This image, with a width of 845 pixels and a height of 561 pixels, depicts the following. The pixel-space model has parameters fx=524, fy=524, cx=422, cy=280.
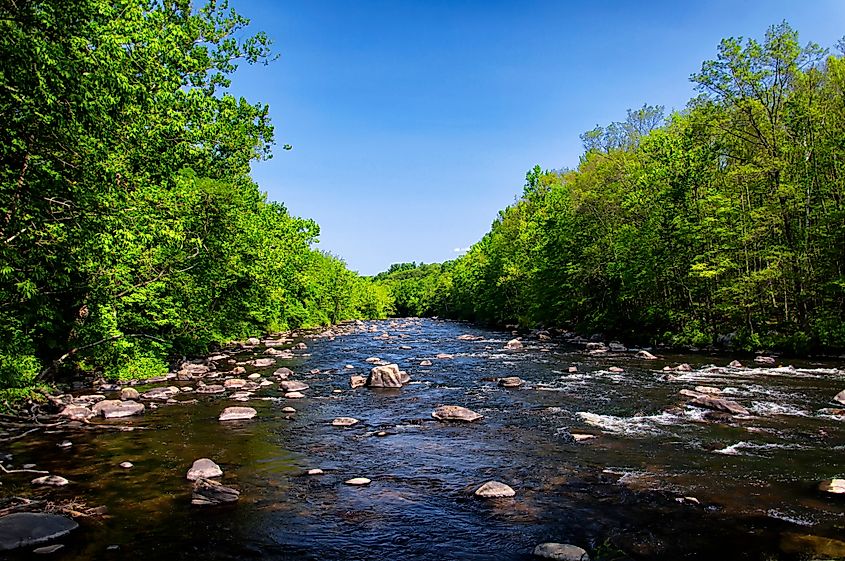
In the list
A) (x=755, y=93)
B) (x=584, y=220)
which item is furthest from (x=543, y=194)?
(x=755, y=93)

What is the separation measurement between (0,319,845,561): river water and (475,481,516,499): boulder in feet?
0.74

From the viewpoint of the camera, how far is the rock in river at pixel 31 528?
6.76 meters

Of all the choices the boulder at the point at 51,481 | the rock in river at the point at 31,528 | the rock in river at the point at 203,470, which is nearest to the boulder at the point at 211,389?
the rock in river at the point at 203,470

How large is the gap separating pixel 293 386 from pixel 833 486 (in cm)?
Answer: 1558

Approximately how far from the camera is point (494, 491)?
8930mm

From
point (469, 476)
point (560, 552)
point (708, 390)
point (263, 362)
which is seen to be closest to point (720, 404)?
point (708, 390)

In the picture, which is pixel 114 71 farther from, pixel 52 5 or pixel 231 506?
pixel 231 506

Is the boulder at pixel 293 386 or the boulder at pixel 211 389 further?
the boulder at pixel 293 386

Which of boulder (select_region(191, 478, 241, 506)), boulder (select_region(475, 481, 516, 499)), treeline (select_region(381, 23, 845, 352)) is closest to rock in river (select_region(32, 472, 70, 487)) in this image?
boulder (select_region(191, 478, 241, 506))

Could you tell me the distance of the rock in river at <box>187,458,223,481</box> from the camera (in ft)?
31.5

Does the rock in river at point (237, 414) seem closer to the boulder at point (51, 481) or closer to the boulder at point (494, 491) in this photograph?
the boulder at point (51, 481)

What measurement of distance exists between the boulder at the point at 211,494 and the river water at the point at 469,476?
0.20m

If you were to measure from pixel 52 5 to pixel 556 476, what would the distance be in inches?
488

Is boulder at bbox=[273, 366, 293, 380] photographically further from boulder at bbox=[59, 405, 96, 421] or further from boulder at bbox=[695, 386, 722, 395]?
boulder at bbox=[695, 386, 722, 395]
